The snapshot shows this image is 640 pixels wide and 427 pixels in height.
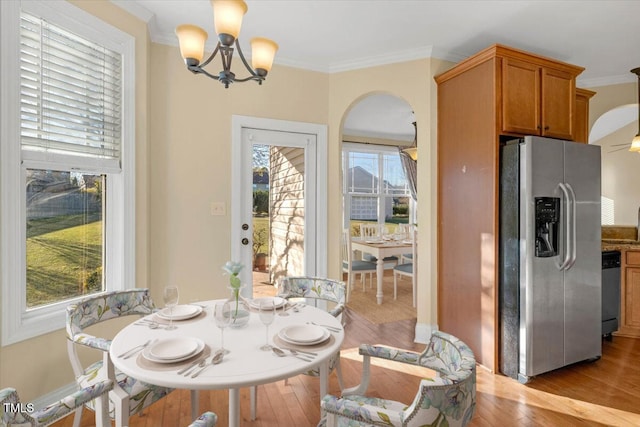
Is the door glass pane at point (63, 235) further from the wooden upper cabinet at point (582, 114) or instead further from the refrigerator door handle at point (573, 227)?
the wooden upper cabinet at point (582, 114)

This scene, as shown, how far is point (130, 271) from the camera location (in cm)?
254

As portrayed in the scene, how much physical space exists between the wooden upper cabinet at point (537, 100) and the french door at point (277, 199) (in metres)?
1.68

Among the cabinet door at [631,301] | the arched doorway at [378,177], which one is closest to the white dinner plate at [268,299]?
the cabinet door at [631,301]

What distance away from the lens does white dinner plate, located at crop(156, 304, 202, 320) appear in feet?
5.36

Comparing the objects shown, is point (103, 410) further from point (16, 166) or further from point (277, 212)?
point (277, 212)

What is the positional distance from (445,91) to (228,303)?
270 cm

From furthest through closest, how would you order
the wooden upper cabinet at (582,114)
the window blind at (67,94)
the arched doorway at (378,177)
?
the arched doorway at (378,177) → the wooden upper cabinet at (582,114) → the window blind at (67,94)

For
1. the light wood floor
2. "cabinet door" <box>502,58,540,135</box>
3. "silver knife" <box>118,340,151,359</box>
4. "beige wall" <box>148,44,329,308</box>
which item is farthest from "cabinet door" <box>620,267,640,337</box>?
"silver knife" <box>118,340,151,359</box>

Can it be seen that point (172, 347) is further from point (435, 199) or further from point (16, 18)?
point (435, 199)

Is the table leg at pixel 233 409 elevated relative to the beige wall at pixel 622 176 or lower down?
lower down

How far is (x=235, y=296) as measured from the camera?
157 centimetres

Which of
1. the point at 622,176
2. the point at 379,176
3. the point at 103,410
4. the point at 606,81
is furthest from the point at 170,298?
the point at 622,176

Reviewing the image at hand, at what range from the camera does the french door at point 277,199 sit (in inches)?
126

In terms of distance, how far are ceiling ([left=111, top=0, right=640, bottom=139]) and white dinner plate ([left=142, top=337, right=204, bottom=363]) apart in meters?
2.30
